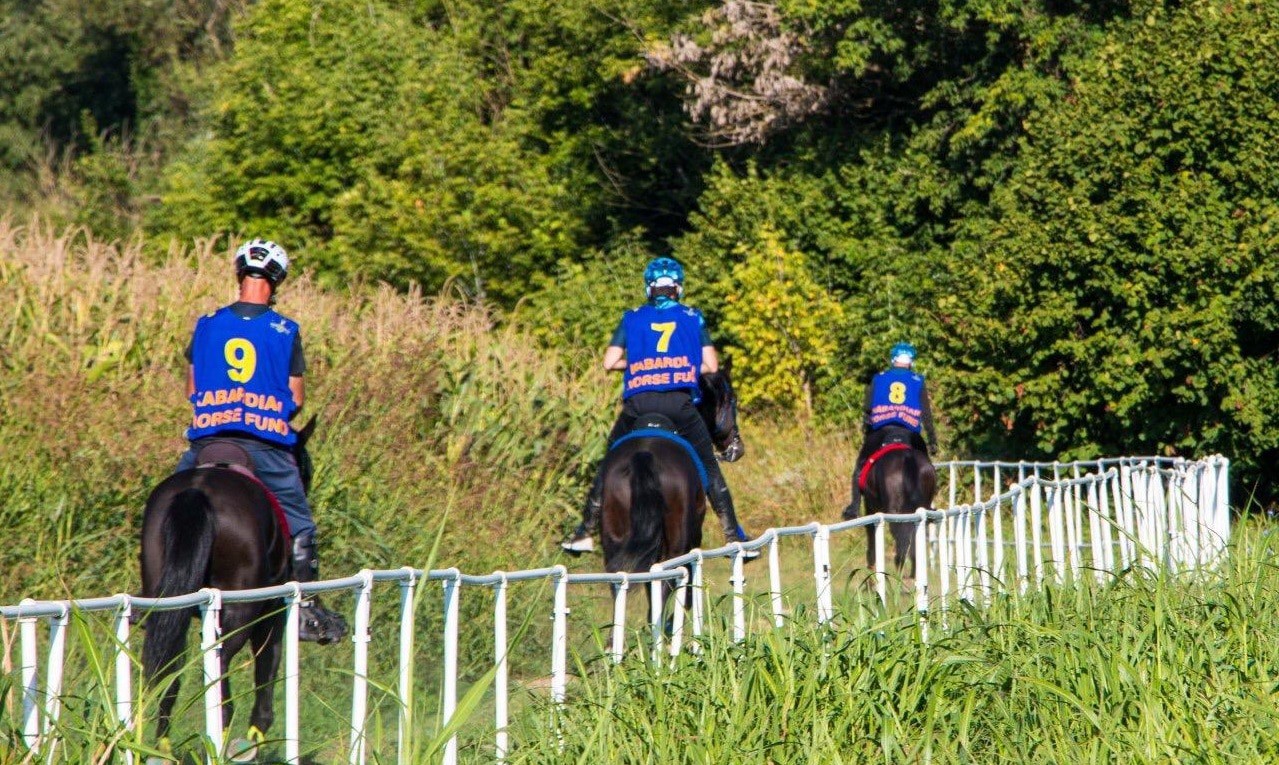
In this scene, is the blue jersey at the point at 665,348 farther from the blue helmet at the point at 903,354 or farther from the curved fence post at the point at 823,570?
the blue helmet at the point at 903,354

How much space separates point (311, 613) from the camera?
307 inches

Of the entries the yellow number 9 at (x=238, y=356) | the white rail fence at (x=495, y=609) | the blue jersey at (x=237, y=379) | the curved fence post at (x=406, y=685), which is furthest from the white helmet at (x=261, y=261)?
the curved fence post at (x=406, y=685)

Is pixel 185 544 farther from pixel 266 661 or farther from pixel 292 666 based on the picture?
pixel 292 666

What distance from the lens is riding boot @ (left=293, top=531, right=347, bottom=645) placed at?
775 cm

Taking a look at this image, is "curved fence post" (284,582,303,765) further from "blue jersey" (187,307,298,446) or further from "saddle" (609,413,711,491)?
"saddle" (609,413,711,491)

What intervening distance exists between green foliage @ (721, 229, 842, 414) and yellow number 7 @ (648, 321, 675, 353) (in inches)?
591

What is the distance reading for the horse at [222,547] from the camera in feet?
23.5

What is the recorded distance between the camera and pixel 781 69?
27078 mm

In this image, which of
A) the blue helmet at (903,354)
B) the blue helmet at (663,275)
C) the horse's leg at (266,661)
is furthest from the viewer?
the blue helmet at (903,354)

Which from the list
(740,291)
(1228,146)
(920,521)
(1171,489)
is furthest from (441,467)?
(740,291)

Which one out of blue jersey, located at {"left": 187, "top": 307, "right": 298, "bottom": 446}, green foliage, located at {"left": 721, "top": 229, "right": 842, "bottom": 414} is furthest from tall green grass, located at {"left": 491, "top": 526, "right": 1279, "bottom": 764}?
green foliage, located at {"left": 721, "top": 229, "right": 842, "bottom": 414}

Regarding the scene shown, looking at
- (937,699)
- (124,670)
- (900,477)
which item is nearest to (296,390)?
(937,699)

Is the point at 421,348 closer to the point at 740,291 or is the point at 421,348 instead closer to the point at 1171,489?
the point at 1171,489

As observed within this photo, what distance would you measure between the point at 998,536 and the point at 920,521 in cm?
93
